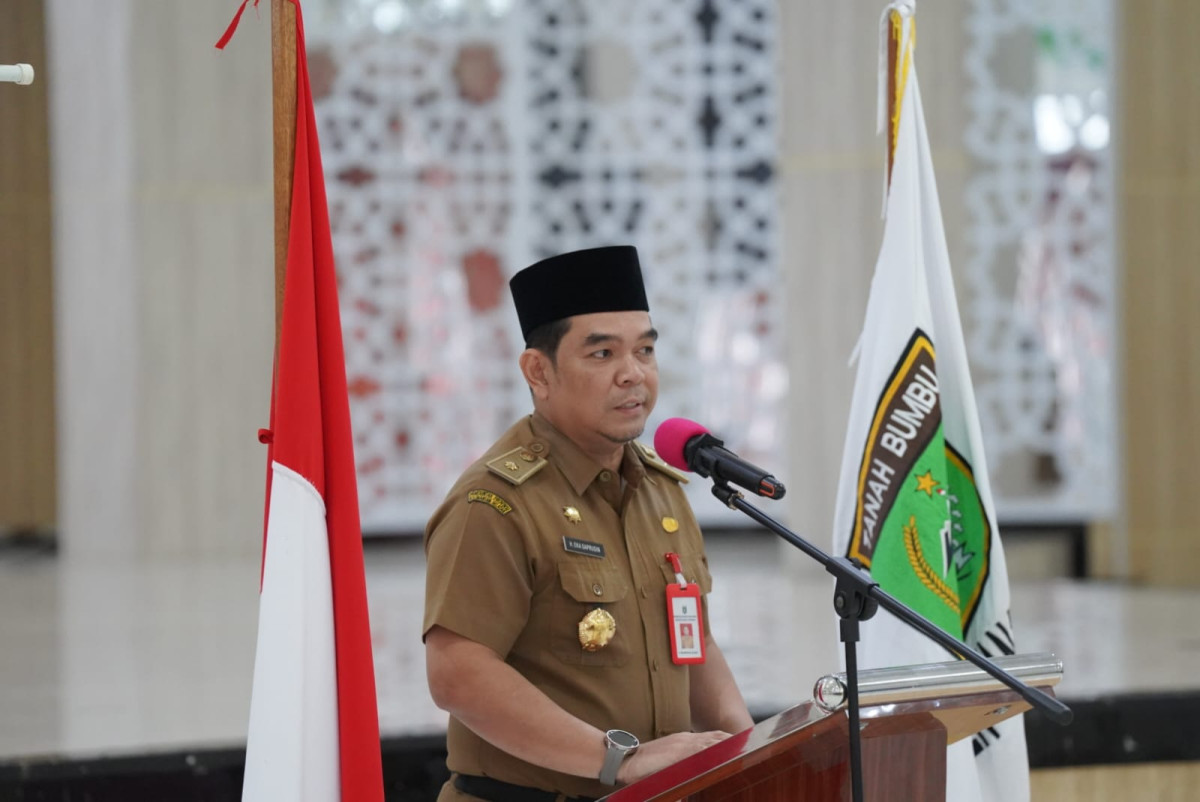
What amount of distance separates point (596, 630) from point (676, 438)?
15.3 inches

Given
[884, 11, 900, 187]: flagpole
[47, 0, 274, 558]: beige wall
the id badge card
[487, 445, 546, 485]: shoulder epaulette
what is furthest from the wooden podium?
[47, 0, 274, 558]: beige wall

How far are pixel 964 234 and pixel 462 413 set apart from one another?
8.91 ft

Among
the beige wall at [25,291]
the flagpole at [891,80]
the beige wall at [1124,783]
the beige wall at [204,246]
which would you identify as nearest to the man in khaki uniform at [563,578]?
the flagpole at [891,80]

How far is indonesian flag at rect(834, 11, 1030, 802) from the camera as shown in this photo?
2.56 meters

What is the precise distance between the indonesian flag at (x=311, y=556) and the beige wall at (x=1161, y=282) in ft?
18.2

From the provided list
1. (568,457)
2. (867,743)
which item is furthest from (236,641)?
(867,743)

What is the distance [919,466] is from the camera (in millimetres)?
2576

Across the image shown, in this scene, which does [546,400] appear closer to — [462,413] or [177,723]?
[177,723]

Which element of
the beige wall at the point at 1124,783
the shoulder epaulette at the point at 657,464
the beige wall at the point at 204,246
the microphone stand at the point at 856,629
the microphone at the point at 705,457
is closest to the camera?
the microphone stand at the point at 856,629

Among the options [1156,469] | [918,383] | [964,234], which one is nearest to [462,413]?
[964,234]

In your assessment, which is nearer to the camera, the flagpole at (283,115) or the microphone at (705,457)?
the microphone at (705,457)

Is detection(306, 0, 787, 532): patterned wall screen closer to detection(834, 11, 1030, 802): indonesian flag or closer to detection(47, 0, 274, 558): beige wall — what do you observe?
detection(47, 0, 274, 558): beige wall

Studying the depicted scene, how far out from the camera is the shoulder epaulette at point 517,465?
1983 mm

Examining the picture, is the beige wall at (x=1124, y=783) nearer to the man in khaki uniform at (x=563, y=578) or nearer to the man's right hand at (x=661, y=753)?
the man in khaki uniform at (x=563, y=578)
